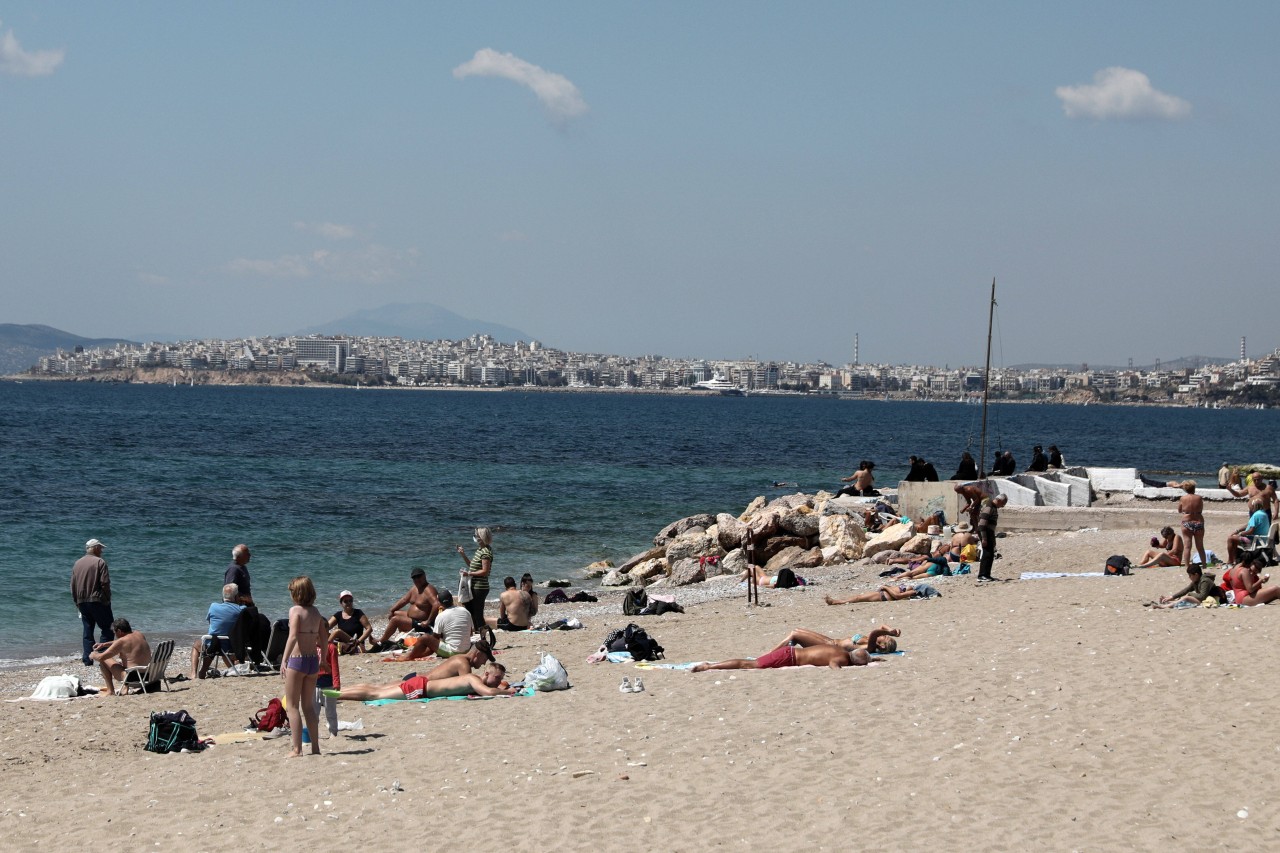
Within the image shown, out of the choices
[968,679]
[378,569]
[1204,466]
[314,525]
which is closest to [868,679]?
[968,679]

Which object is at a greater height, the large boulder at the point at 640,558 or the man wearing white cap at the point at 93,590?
the man wearing white cap at the point at 93,590

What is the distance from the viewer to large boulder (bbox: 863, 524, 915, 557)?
837 inches

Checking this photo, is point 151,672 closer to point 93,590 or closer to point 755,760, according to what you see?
point 93,590

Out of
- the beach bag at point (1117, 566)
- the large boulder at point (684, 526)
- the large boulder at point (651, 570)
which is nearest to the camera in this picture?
the beach bag at point (1117, 566)

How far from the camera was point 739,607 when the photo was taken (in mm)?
17422

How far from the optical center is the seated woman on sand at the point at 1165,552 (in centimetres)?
1720

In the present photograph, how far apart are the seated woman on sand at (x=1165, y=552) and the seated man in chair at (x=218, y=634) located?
1215 cm

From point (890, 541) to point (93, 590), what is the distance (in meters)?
13.0

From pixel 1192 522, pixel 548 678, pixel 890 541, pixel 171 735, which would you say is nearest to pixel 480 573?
pixel 548 678

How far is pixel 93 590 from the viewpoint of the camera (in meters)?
13.3

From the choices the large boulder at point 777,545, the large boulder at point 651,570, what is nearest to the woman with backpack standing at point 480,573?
the large boulder at point 651,570

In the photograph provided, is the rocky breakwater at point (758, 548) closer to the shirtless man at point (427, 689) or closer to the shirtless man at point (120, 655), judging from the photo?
the shirtless man at point (427, 689)

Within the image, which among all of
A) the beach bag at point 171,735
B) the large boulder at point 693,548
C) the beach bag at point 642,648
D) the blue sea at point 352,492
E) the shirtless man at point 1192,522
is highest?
the shirtless man at point 1192,522

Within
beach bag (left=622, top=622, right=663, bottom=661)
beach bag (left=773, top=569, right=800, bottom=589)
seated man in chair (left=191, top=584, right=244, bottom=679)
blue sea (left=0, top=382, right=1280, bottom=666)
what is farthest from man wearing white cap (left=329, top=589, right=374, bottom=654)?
beach bag (left=773, top=569, right=800, bottom=589)
